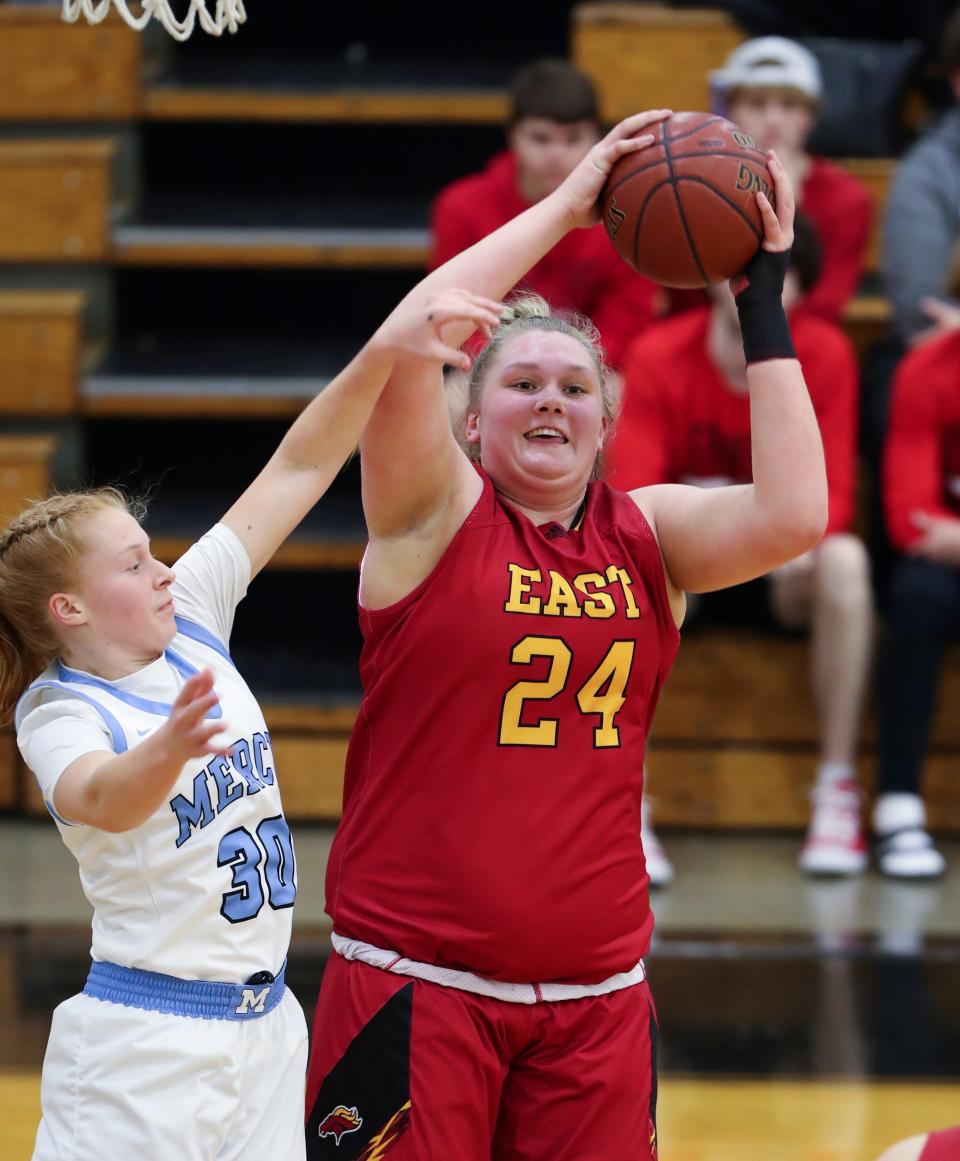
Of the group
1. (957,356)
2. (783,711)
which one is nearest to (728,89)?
(957,356)

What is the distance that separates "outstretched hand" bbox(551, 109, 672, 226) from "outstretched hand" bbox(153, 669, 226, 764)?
0.93 metres

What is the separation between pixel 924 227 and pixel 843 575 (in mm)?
1293

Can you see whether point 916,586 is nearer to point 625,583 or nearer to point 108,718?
point 625,583

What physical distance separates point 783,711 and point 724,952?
1152 mm

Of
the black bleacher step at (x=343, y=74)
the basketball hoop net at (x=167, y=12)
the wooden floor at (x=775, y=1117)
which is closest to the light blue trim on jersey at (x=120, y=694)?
the basketball hoop net at (x=167, y=12)

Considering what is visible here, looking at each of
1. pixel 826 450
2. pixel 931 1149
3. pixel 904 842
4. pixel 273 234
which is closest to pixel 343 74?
pixel 273 234

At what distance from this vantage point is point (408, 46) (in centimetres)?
733

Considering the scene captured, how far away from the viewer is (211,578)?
A: 2562mm

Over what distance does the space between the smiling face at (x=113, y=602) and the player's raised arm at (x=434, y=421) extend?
31 centimetres

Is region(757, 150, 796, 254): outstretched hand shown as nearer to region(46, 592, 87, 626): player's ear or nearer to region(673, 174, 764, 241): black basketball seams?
region(673, 174, 764, 241): black basketball seams

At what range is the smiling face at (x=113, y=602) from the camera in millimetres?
2363

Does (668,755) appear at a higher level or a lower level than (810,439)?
lower

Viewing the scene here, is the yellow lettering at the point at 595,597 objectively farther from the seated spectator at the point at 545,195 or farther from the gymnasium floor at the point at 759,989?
the seated spectator at the point at 545,195

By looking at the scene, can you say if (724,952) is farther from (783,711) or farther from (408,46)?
(408,46)
